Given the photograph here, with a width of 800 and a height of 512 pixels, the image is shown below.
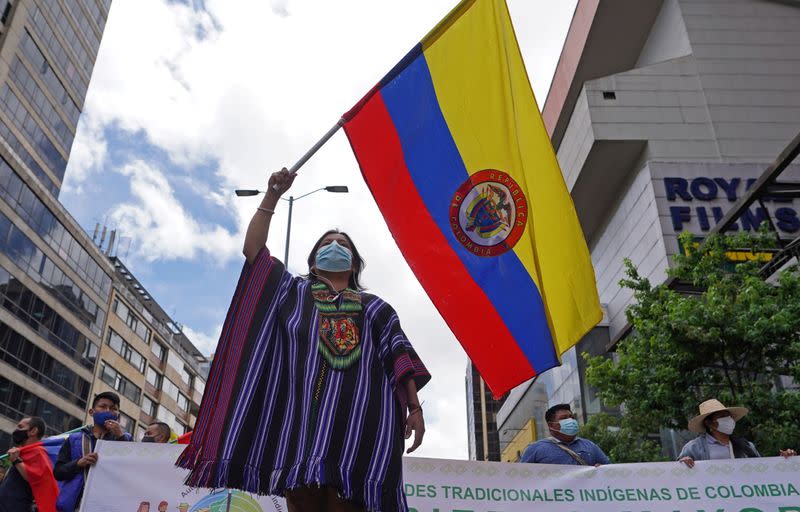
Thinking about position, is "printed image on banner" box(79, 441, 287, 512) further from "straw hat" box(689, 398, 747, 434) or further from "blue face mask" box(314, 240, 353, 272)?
"straw hat" box(689, 398, 747, 434)

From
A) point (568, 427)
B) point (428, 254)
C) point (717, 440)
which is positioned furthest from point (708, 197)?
point (428, 254)

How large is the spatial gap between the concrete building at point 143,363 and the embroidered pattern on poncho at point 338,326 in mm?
44860

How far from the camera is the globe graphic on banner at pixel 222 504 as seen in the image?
186 inches

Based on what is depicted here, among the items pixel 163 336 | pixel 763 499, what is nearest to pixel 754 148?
pixel 763 499

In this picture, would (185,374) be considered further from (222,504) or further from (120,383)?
(222,504)

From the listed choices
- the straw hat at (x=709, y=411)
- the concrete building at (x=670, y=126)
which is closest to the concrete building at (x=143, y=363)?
the concrete building at (x=670, y=126)

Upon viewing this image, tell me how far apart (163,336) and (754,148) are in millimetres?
46421

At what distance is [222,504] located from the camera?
4730 mm

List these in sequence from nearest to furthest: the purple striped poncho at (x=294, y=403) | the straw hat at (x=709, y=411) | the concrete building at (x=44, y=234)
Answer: the purple striped poncho at (x=294, y=403) → the straw hat at (x=709, y=411) → the concrete building at (x=44, y=234)

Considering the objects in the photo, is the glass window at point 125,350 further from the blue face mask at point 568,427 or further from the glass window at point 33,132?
the blue face mask at point 568,427

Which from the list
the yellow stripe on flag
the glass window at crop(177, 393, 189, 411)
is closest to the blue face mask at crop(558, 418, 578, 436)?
the yellow stripe on flag

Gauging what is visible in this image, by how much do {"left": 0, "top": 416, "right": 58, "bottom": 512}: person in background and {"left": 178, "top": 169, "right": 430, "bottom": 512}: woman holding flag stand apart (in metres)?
2.95

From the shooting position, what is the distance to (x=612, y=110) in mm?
26984

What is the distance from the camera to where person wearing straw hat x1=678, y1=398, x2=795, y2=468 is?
5.20 m
